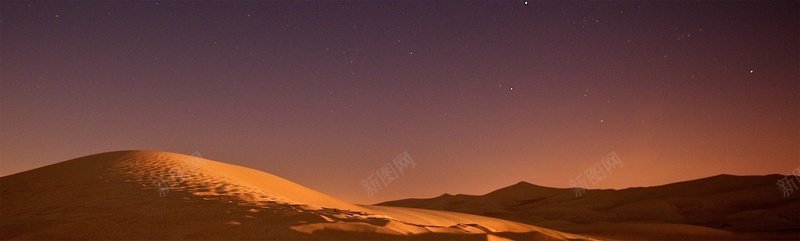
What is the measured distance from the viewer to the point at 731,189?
25.6m

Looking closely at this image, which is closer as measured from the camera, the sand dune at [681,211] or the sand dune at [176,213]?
the sand dune at [176,213]

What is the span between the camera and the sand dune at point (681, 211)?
48.7 ft

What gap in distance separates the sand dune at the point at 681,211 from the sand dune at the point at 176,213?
6.73 meters

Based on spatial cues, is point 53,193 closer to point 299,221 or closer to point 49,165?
point 49,165

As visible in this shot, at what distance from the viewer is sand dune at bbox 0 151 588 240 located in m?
6.19

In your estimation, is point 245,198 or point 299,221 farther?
point 245,198

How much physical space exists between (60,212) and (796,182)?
32.4 meters

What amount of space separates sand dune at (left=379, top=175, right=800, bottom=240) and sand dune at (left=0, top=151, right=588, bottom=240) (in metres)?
6.73

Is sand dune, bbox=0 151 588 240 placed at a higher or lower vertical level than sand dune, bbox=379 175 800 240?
higher

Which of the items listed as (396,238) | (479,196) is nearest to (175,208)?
(396,238)

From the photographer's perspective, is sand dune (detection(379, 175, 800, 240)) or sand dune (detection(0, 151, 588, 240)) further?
sand dune (detection(379, 175, 800, 240))

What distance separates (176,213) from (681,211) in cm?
2339

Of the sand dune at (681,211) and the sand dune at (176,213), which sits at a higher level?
the sand dune at (176,213)

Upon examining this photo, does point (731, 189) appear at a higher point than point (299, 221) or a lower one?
lower
